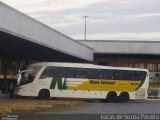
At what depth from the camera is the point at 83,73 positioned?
4072cm

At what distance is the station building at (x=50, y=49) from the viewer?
30511mm

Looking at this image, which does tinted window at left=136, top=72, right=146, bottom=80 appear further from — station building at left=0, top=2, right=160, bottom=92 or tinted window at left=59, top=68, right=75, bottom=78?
station building at left=0, top=2, right=160, bottom=92

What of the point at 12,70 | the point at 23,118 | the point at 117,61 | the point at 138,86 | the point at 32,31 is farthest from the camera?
the point at 117,61

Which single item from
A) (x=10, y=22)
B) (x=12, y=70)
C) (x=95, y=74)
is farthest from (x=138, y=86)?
(x=12, y=70)

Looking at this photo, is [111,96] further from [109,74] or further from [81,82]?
[81,82]

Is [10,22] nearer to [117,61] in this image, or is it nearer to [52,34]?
[52,34]

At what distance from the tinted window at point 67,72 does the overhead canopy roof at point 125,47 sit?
1031 inches

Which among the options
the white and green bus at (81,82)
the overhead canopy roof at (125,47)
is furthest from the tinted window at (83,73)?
the overhead canopy roof at (125,47)

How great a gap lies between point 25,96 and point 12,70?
2180cm

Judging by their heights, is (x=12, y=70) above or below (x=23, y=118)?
above

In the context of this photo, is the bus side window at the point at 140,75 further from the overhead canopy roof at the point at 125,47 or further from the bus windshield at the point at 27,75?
the overhead canopy roof at the point at 125,47

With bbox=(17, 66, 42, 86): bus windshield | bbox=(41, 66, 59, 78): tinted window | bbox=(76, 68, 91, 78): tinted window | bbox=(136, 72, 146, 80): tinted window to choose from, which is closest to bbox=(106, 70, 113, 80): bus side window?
bbox=(76, 68, 91, 78): tinted window

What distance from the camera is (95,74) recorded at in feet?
136

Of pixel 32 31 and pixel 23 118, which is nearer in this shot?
pixel 23 118
